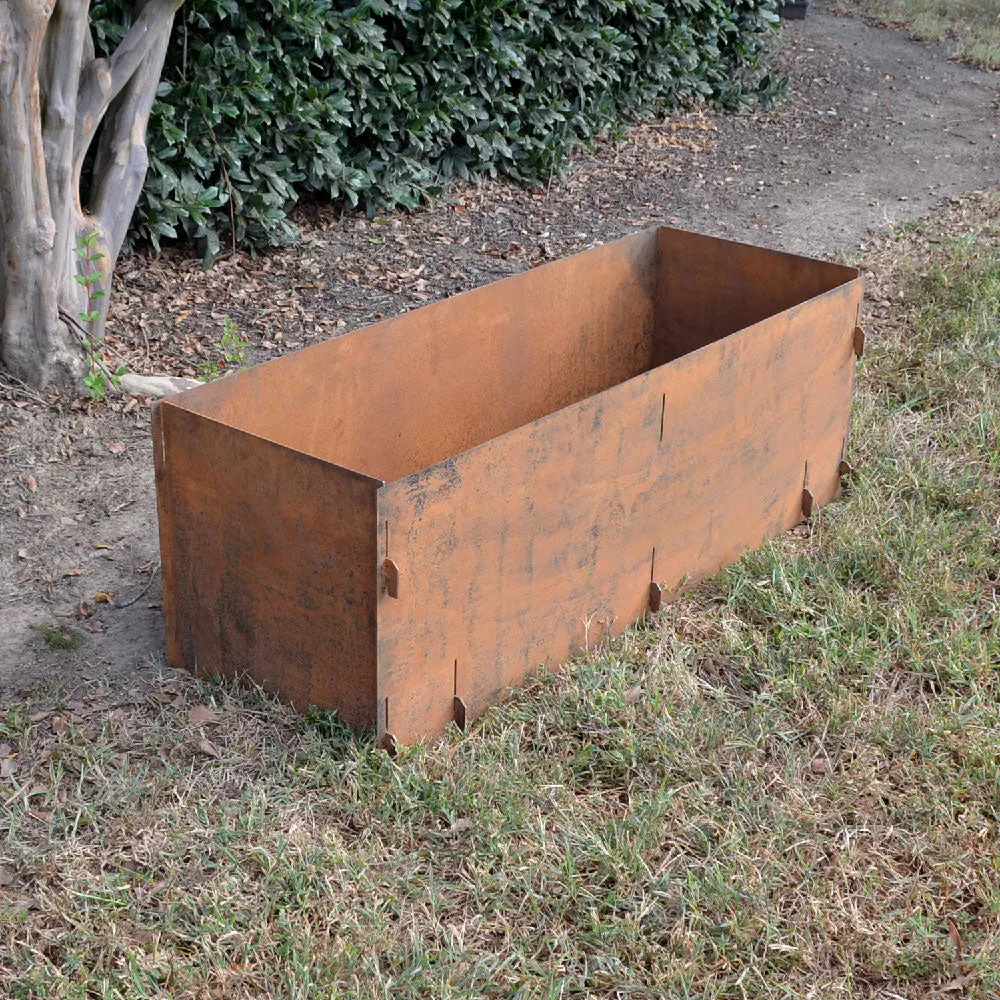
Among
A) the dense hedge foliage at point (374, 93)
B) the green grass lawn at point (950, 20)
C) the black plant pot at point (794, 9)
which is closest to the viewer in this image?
the dense hedge foliage at point (374, 93)

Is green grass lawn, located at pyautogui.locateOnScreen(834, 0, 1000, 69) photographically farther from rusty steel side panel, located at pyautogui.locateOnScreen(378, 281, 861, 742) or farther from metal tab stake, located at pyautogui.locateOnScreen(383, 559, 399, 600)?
metal tab stake, located at pyautogui.locateOnScreen(383, 559, 399, 600)

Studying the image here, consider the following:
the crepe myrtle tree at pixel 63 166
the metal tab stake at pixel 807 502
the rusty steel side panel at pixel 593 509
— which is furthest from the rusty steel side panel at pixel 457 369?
the crepe myrtle tree at pixel 63 166

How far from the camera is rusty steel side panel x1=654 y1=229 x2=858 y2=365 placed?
15.5ft

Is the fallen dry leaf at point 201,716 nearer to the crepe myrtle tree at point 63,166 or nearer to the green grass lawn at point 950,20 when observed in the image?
the crepe myrtle tree at point 63,166

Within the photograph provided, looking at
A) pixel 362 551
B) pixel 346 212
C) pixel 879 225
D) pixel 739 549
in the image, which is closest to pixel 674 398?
pixel 739 549

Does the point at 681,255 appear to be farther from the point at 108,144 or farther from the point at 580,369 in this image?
the point at 108,144

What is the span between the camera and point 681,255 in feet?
16.5

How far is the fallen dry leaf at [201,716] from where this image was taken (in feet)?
11.5

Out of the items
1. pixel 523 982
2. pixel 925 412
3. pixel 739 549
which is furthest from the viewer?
pixel 925 412

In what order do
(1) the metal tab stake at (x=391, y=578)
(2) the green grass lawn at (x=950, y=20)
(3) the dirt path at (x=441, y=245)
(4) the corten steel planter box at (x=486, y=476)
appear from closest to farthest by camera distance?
(1) the metal tab stake at (x=391, y=578), (4) the corten steel planter box at (x=486, y=476), (3) the dirt path at (x=441, y=245), (2) the green grass lawn at (x=950, y=20)

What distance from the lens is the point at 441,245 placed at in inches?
295

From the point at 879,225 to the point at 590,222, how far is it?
1854mm

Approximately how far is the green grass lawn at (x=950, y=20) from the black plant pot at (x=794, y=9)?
938 mm

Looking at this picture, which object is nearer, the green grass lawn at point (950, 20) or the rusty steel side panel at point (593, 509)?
the rusty steel side panel at point (593, 509)
